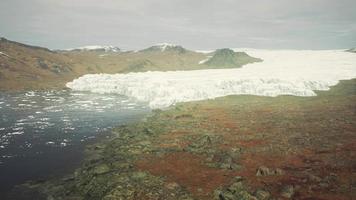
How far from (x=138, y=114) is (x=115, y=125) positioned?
501 inches

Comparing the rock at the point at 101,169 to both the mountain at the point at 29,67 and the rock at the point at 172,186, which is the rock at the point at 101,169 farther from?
the mountain at the point at 29,67

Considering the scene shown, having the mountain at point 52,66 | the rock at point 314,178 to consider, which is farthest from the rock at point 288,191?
the mountain at point 52,66

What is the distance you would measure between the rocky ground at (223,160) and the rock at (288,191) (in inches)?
3.3

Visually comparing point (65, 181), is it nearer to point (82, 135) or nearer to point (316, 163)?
point (82, 135)

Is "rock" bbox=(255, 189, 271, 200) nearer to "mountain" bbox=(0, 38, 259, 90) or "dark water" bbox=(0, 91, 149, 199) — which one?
"dark water" bbox=(0, 91, 149, 199)

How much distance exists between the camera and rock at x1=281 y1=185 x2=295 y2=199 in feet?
94.8

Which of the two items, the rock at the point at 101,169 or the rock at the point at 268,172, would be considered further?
the rock at the point at 101,169

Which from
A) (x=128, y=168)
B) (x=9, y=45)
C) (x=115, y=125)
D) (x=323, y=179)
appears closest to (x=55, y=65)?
(x=9, y=45)

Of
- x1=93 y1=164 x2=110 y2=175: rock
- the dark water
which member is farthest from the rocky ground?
the dark water

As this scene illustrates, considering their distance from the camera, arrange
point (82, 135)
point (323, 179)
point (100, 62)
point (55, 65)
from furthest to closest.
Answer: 1. point (100, 62)
2. point (55, 65)
3. point (82, 135)
4. point (323, 179)

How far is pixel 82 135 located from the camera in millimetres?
51125

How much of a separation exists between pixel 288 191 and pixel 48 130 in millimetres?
39026

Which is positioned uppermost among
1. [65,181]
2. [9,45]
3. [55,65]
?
[9,45]

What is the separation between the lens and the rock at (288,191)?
94.8ft
